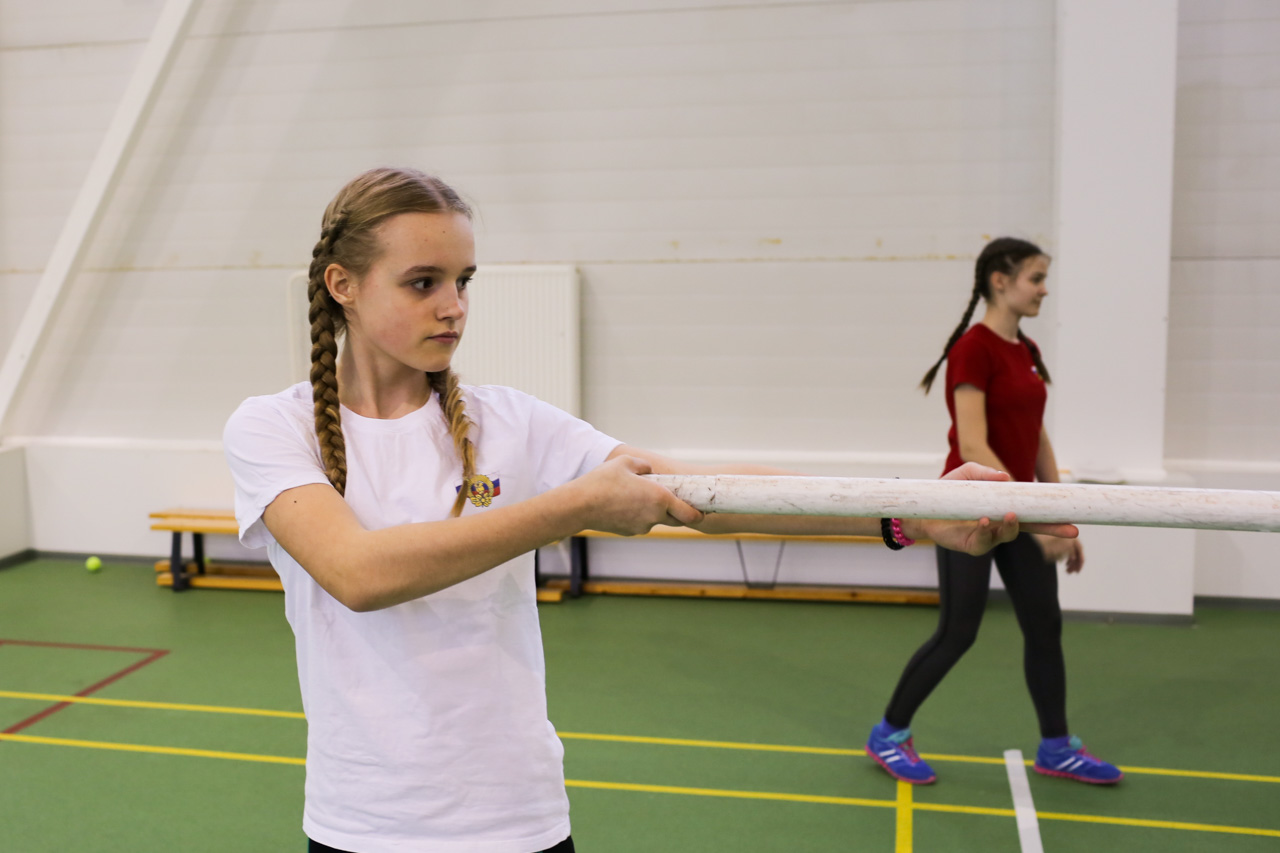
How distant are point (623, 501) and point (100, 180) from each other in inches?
229

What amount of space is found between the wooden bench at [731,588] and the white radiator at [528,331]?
2.88ft

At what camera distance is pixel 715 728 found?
379 cm

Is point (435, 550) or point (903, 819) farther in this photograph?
point (903, 819)

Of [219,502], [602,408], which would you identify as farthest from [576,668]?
[219,502]

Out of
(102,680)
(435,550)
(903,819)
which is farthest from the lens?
(102,680)

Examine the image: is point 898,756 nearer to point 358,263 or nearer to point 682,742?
point 682,742

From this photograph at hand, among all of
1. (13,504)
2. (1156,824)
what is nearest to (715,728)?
(1156,824)

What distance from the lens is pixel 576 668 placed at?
14.6 feet

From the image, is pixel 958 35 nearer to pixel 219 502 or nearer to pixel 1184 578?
pixel 1184 578

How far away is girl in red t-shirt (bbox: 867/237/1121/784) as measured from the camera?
3.08 meters

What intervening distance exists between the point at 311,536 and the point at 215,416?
569 cm

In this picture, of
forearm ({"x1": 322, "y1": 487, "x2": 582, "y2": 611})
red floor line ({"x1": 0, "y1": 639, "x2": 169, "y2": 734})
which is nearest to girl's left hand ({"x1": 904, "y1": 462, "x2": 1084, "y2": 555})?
forearm ({"x1": 322, "y1": 487, "x2": 582, "y2": 611})

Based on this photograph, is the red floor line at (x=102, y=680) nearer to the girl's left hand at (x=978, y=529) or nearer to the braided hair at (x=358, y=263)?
the braided hair at (x=358, y=263)

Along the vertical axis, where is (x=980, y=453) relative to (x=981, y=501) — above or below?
below
